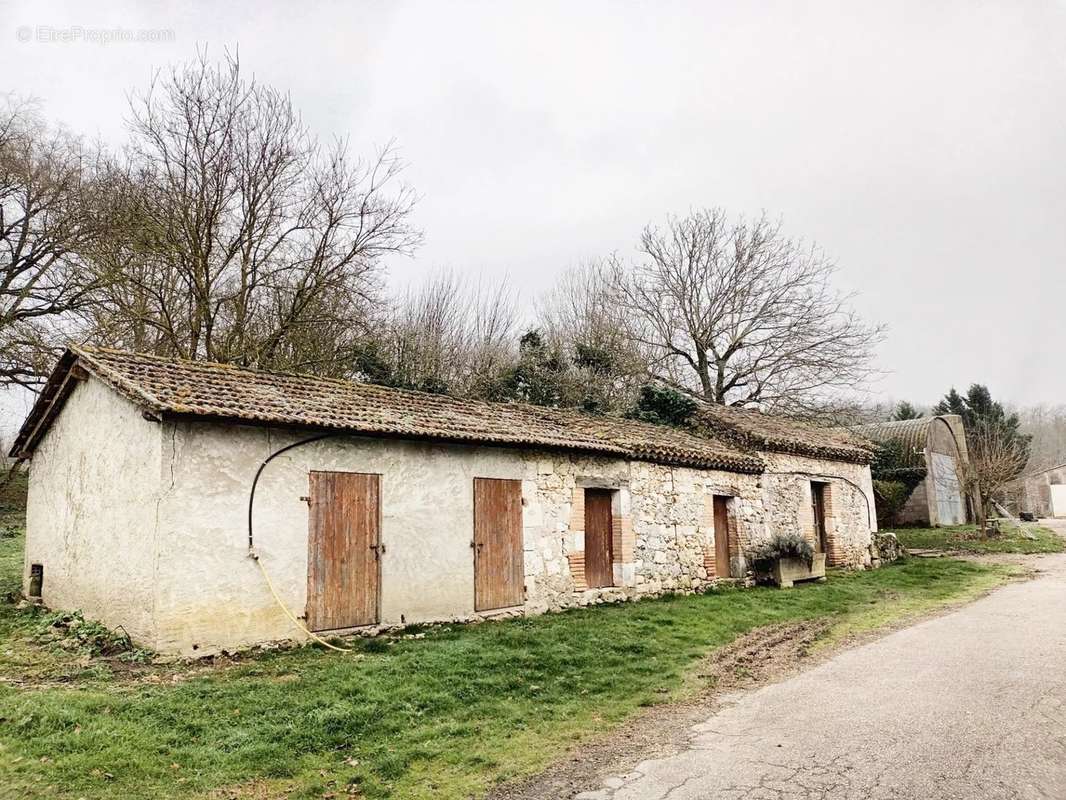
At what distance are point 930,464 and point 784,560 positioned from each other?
14315mm

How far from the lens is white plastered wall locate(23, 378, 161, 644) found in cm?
823

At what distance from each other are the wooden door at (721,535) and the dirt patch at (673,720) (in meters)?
4.68

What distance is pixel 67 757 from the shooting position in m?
5.08

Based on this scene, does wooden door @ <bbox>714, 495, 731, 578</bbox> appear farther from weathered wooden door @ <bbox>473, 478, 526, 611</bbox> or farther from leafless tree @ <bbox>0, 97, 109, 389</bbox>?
leafless tree @ <bbox>0, 97, 109, 389</bbox>

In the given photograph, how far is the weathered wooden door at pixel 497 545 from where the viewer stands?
10836mm

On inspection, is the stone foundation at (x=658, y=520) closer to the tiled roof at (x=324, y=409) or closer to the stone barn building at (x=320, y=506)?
the stone barn building at (x=320, y=506)

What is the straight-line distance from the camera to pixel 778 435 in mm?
17219

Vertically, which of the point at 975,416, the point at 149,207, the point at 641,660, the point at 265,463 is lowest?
the point at 641,660

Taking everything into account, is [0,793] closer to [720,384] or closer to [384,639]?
[384,639]

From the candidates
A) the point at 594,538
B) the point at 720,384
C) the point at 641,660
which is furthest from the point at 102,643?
the point at 720,384

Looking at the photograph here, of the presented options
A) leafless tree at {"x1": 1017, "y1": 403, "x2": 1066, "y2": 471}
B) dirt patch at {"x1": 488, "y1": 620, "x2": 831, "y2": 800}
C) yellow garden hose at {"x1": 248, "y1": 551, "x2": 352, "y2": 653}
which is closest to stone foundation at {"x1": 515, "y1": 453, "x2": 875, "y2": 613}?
dirt patch at {"x1": 488, "y1": 620, "x2": 831, "y2": 800}

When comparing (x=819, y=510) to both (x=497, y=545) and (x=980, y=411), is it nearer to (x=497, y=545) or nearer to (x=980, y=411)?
(x=497, y=545)

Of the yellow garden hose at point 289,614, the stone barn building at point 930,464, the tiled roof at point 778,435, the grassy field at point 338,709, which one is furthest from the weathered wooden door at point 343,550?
the stone barn building at point 930,464

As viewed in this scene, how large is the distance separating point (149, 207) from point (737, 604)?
13.8 meters
